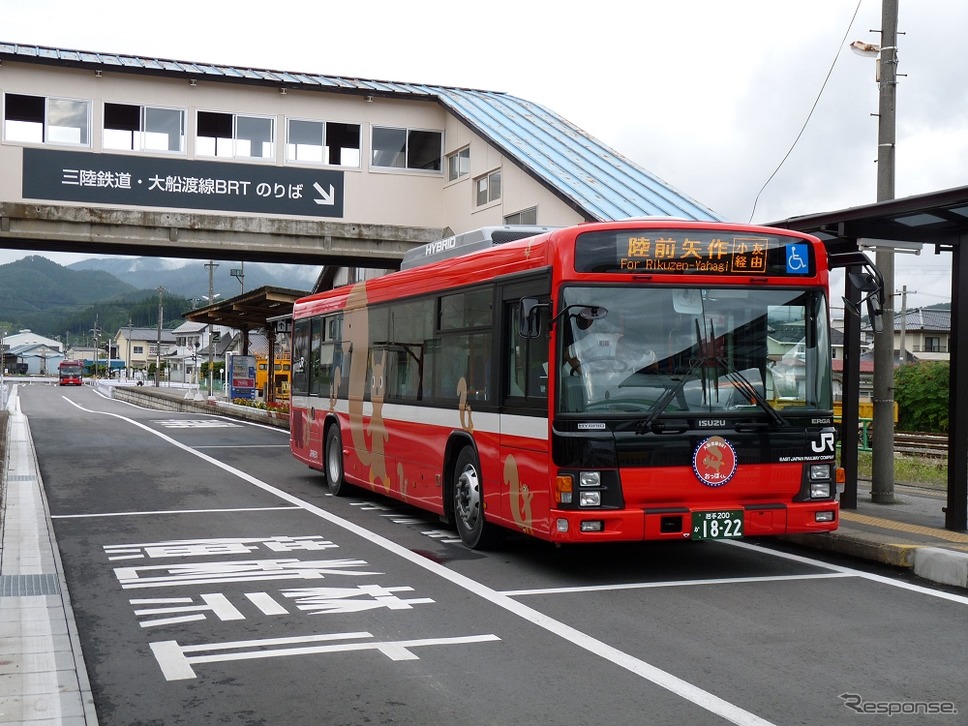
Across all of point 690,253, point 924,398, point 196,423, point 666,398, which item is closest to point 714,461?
point 666,398

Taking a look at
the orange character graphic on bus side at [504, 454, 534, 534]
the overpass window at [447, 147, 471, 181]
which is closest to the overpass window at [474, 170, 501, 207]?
the overpass window at [447, 147, 471, 181]

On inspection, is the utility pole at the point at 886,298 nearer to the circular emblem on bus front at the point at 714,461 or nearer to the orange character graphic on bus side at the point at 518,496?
the circular emblem on bus front at the point at 714,461

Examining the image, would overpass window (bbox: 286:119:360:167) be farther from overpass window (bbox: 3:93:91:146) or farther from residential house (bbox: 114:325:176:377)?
residential house (bbox: 114:325:176:377)

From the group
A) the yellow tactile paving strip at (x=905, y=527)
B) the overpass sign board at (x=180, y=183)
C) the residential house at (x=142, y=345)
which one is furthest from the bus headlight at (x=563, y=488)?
the residential house at (x=142, y=345)

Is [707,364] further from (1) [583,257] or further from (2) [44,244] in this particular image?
(2) [44,244]

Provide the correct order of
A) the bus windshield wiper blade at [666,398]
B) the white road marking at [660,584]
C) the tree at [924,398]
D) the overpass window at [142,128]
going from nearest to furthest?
the white road marking at [660,584], the bus windshield wiper blade at [666,398], the overpass window at [142,128], the tree at [924,398]

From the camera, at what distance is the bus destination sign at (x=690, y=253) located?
9203mm

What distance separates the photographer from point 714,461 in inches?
361

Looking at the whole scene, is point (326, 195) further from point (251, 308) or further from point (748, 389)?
point (748, 389)

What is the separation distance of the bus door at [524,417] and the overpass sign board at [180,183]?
17601 mm

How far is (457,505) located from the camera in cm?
1118

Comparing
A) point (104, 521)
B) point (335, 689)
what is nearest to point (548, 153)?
point (104, 521)

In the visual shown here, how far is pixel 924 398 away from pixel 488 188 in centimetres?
1736

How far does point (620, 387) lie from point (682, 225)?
158 centimetres
